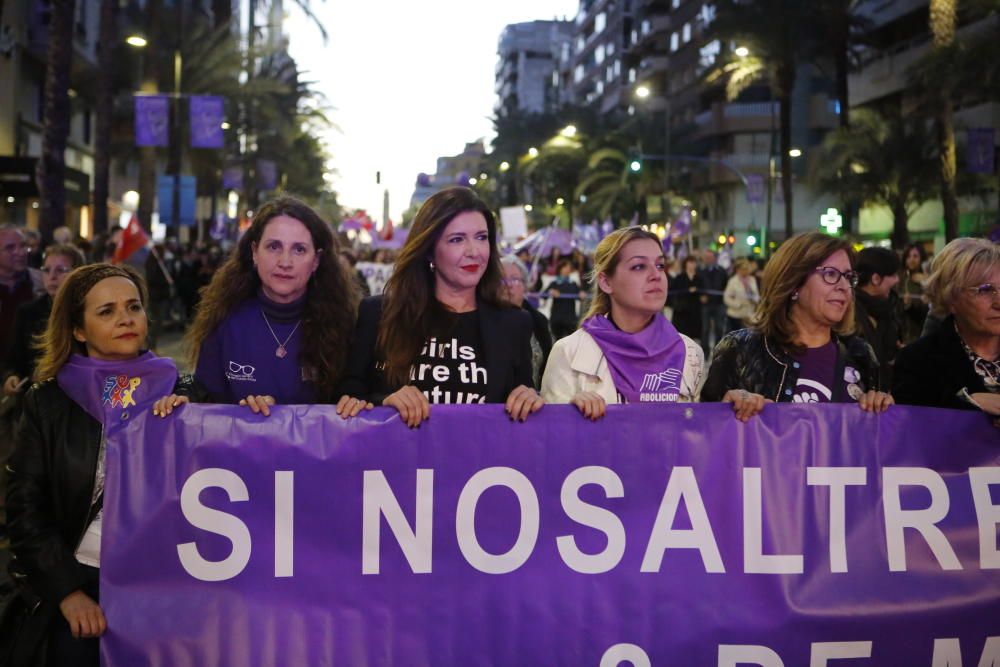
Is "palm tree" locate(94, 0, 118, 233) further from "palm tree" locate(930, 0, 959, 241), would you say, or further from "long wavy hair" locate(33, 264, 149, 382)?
"long wavy hair" locate(33, 264, 149, 382)

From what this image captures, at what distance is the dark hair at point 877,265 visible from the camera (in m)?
7.77

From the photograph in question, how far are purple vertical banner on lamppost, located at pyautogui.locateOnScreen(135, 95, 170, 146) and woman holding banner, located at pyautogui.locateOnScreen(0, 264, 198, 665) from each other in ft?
81.9

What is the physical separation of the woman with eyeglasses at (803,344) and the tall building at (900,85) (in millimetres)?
37948

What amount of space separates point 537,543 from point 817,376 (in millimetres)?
1282

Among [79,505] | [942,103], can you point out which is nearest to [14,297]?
[79,505]

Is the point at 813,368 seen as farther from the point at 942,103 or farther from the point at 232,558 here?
the point at 942,103

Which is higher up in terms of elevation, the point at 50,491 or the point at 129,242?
the point at 129,242

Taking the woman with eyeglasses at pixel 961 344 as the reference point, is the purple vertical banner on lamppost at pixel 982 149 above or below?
above

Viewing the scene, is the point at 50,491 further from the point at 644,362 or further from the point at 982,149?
the point at 982,149

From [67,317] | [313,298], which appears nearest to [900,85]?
[313,298]

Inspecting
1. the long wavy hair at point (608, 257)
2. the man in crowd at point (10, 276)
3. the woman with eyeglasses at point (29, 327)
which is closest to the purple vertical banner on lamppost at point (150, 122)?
the man in crowd at point (10, 276)

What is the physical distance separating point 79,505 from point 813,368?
2.58 m

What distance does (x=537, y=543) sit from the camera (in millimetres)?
4035

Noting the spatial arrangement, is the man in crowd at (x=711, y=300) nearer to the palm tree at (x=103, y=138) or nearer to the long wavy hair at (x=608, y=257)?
the palm tree at (x=103, y=138)
